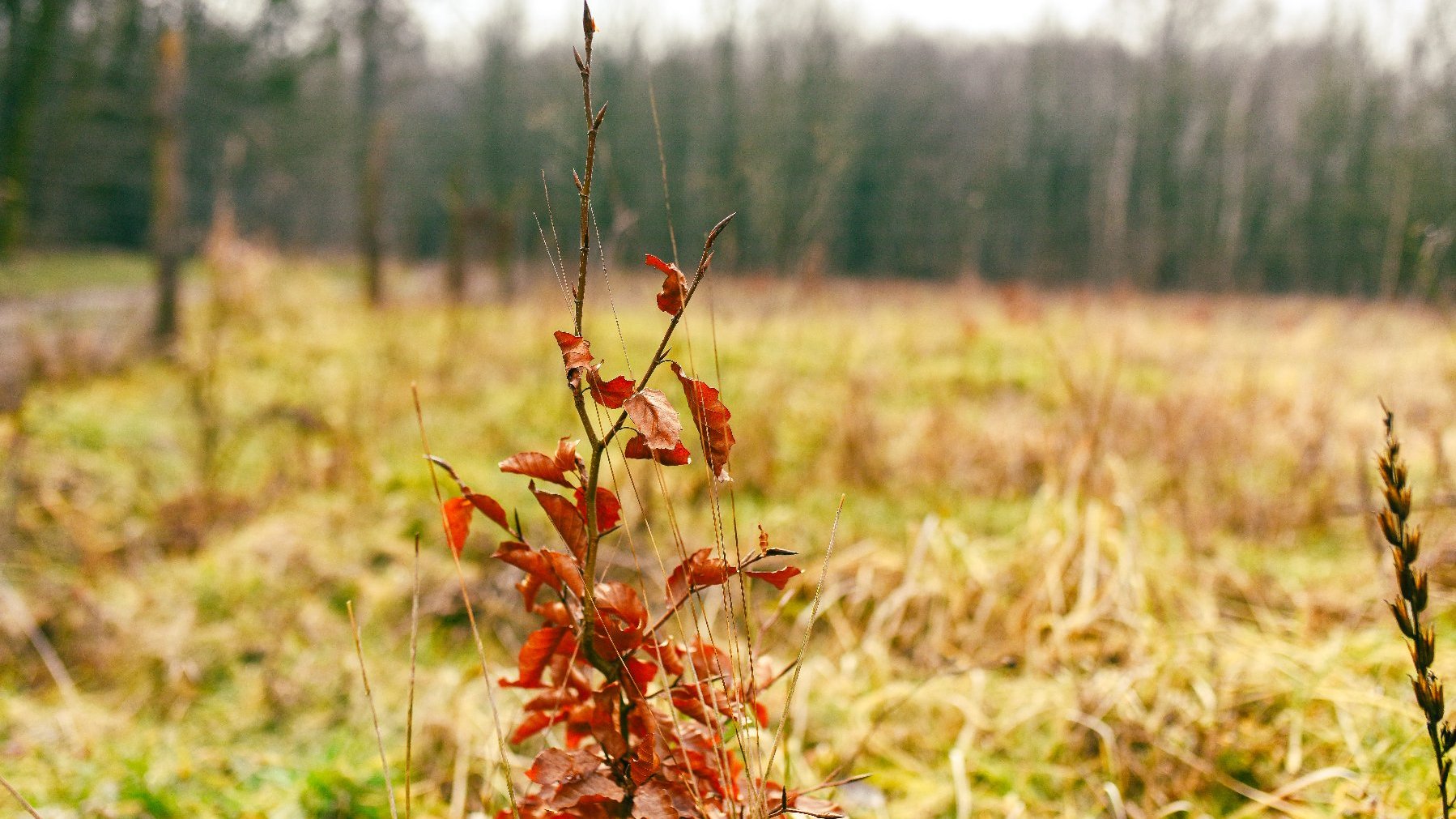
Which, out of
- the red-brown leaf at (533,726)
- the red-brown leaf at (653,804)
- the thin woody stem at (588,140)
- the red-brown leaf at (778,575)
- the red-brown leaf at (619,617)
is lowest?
the red-brown leaf at (533,726)

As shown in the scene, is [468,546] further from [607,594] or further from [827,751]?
[607,594]

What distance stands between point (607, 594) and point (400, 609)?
2.23m

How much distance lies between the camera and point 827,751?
1826 millimetres

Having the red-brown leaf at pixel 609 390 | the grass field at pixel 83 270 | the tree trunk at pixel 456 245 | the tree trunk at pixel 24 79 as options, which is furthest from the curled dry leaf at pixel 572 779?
the tree trunk at pixel 24 79

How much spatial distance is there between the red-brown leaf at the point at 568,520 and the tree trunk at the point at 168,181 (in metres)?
7.05

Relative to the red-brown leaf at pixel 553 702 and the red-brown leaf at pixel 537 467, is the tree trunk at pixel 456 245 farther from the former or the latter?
the red-brown leaf at pixel 537 467

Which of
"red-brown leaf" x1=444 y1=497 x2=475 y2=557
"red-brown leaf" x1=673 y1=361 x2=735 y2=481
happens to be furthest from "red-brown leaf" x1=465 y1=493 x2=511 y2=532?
"red-brown leaf" x1=673 y1=361 x2=735 y2=481

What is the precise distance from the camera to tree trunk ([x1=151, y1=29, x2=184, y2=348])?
248 inches

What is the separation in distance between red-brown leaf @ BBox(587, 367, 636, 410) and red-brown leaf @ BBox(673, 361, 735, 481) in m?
0.05

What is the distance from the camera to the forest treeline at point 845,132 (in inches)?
519

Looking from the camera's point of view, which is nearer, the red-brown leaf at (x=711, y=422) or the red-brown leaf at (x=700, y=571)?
the red-brown leaf at (x=711, y=422)

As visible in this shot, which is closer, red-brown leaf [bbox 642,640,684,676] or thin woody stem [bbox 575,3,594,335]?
thin woody stem [bbox 575,3,594,335]

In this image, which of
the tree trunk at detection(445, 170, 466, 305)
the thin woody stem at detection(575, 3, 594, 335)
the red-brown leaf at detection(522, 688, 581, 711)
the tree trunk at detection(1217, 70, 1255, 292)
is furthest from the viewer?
the tree trunk at detection(1217, 70, 1255, 292)

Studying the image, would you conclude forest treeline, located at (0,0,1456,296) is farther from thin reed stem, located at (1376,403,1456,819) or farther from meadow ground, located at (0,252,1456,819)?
thin reed stem, located at (1376,403,1456,819)
